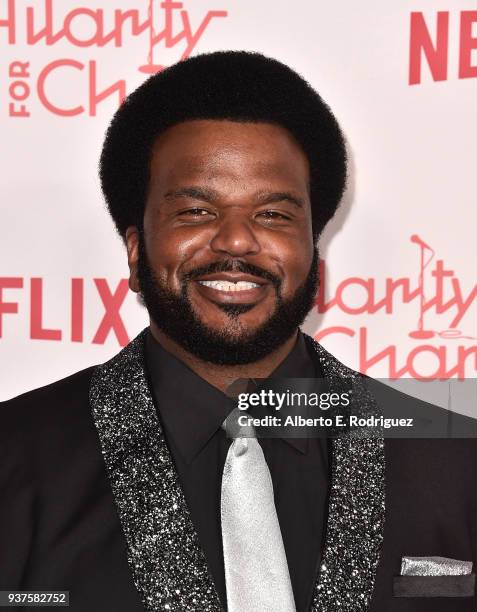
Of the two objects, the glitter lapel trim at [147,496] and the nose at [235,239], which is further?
the nose at [235,239]

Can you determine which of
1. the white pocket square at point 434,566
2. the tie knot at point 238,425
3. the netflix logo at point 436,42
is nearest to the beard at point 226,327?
the tie knot at point 238,425

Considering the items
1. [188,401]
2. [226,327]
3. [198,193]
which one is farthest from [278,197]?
[188,401]

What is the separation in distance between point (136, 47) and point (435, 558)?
4.26 feet

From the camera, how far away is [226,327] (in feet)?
4.82

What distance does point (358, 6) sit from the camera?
1997 mm

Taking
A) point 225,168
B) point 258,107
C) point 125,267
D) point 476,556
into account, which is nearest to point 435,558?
point 476,556

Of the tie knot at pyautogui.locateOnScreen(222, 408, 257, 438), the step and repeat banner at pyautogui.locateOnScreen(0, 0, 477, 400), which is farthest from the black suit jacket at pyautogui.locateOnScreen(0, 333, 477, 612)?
the step and repeat banner at pyautogui.locateOnScreen(0, 0, 477, 400)

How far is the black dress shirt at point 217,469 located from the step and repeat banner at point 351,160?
592 mm

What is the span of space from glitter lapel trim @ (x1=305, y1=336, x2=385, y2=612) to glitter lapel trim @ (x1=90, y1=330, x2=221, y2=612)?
7.2 inches

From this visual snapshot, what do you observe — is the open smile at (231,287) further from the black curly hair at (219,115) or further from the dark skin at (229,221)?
the black curly hair at (219,115)

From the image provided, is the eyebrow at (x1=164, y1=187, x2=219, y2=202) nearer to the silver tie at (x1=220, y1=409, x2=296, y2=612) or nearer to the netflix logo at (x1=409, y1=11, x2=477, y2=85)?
the silver tie at (x1=220, y1=409, x2=296, y2=612)

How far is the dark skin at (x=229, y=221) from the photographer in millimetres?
1444

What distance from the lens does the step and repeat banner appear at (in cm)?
198

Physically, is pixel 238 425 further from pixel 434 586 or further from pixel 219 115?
pixel 219 115
